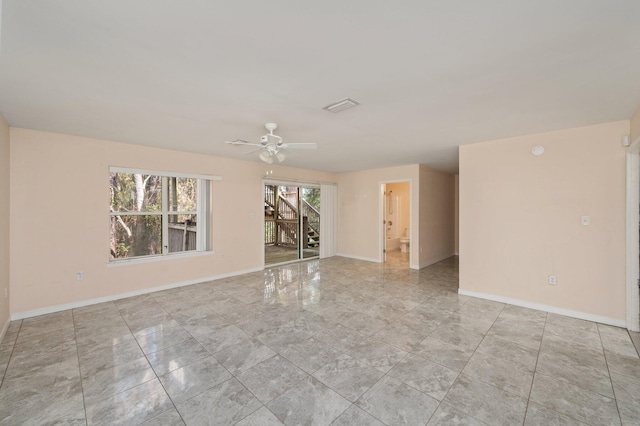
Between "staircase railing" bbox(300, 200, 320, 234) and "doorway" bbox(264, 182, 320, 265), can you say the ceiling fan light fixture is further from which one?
"staircase railing" bbox(300, 200, 320, 234)

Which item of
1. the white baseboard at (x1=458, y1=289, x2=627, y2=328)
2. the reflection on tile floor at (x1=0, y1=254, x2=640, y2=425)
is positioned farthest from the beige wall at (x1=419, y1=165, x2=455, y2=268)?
the reflection on tile floor at (x1=0, y1=254, x2=640, y2=425)

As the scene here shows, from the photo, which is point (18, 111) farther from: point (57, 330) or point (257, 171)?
point (257, 171)

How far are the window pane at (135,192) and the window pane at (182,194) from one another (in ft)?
0.65

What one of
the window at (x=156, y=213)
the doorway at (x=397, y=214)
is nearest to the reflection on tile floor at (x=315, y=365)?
the window at (x=156, y=213)

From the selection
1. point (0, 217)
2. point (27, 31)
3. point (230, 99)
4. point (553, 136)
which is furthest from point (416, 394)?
point (0, 217)

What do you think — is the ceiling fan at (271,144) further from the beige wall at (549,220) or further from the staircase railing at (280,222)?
the staircase railing at (280,222)

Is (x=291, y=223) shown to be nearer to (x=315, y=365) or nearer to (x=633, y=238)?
(x=315, y=365)

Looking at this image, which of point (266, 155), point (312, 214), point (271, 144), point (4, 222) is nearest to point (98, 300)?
point (4, 222)

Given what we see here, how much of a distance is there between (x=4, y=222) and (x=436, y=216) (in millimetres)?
7768

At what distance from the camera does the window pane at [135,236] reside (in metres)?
4.21

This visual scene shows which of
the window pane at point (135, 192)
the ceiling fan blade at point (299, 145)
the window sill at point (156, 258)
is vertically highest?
the ceiling fan blade at point (299, 145)

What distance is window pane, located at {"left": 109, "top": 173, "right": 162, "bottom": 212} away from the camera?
4.17m

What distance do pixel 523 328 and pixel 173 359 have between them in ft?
12.7

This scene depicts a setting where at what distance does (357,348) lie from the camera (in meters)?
2.61
